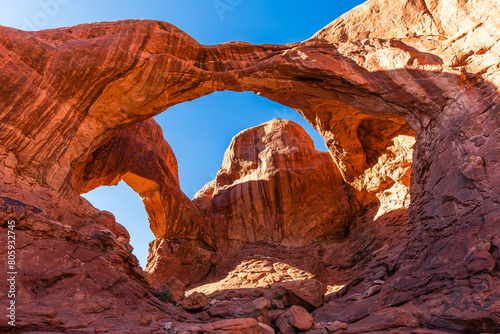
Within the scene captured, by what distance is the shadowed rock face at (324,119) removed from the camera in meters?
8.13

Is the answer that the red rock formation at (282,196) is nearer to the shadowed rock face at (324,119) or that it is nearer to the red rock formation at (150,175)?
the red rock formation at (150,175)

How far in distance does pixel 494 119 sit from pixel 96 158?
18789 mm

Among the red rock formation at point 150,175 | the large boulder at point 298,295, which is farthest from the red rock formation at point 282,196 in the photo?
the large boulder at point 298,295

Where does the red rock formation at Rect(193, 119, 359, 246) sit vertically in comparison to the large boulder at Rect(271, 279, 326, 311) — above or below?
above

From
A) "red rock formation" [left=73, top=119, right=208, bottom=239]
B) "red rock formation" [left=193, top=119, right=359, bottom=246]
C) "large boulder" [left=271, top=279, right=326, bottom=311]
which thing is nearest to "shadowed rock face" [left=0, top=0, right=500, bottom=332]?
"large boulder" [left=271, top=279, right=326, bottom=311]

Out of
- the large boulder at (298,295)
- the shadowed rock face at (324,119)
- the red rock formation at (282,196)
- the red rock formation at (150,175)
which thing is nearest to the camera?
the shadowed rock face at (324,119)

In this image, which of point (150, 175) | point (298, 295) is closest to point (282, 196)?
point (150, 175)

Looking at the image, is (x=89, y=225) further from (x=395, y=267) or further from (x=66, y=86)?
(x=395, y=267)

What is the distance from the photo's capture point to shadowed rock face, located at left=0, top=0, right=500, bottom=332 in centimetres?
813

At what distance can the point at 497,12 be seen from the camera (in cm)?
1005

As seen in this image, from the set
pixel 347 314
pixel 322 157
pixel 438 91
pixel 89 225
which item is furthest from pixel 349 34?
pixel 89 225

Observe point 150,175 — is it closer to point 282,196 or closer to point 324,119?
point 282,196

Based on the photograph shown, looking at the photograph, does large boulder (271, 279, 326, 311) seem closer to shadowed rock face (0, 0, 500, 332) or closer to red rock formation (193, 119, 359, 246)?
shadowed rock face (0, 0, 500, 332)

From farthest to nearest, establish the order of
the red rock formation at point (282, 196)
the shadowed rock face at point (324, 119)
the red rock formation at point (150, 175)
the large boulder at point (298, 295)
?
the red rock formation at point (282, 196) < the red rock formation at point (150, 175) < the large boulder at point (298, 295) < the shadowed rock face at point (324, 119)
